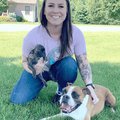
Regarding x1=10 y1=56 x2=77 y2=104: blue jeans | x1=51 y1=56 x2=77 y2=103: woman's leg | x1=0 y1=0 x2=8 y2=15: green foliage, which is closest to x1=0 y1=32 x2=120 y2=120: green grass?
x1=10 y1=56 x2=77 y2=104: blue jeans

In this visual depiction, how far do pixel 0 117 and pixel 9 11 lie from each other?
49336 millimetres

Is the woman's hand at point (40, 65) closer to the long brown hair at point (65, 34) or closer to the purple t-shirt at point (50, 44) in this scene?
the purple t-shirt at point (50, 44)

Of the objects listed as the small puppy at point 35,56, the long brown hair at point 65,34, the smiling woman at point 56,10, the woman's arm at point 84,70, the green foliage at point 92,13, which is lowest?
the green foliage at point 92,13

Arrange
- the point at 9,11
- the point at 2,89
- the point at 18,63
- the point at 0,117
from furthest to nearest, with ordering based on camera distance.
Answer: the point at 9,11, the point at 18,63, the point at 2,89, the point at 0,117

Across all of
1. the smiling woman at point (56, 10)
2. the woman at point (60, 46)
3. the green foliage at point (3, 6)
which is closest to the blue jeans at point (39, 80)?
the woman at point (60, 46)

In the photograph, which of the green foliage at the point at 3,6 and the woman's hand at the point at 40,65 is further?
the green foliage at the point at 3,6

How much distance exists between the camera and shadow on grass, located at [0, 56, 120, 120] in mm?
4660

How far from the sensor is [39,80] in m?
5.18

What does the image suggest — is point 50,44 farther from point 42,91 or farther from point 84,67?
point 42,91

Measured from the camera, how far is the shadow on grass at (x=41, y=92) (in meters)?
4.66

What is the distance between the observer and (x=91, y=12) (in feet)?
137

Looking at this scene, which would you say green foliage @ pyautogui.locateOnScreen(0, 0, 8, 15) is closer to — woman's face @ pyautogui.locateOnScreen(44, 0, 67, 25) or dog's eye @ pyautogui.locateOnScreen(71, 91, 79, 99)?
woman's face @ pyautogui.locateOnScreen(44, 0, 67, 25)

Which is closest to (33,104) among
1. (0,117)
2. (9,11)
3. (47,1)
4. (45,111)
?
(45,111)

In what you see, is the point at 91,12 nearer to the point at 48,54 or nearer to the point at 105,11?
the point at 105,11
